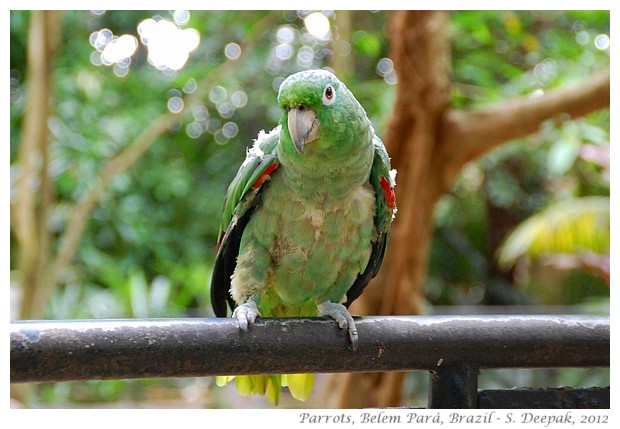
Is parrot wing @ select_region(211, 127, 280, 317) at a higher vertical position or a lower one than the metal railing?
→ higher

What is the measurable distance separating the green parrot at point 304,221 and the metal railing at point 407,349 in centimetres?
25

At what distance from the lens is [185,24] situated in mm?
2623

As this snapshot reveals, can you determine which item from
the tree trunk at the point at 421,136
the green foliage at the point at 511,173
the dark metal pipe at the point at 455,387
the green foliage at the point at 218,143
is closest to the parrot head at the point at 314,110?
the dark metal pipe at the point at 455,387

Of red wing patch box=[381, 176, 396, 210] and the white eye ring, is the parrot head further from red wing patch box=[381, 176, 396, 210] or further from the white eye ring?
red wing patch box=[381, 176, 396, 210]

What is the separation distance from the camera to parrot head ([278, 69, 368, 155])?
1050mm

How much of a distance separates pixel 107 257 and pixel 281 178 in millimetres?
3184

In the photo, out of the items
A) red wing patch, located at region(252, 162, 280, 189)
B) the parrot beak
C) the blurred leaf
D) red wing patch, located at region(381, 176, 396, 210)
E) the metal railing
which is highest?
the parrot beak

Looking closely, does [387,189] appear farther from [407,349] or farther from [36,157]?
[36,157]

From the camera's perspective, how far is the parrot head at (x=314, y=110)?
105 centimetres

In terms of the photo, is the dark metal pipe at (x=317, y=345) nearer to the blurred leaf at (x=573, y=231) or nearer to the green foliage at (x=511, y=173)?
the green foliage at (x=511, y=173)

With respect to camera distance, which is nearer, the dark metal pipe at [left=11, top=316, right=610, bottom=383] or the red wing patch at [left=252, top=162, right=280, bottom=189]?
the dark metal pipe at [left=11, top=316, right=610, bottom=383]

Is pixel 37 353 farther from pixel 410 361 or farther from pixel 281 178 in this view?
pixel 281 178

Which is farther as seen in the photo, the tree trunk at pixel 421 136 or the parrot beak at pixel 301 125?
the tree trunk at pixel 421 136

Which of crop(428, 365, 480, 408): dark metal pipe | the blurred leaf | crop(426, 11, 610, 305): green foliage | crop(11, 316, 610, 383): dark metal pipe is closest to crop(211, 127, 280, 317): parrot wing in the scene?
crop(11, 316, 610, 383): dark metal pipe
